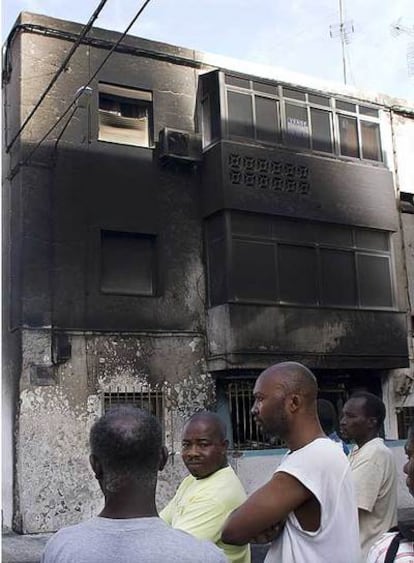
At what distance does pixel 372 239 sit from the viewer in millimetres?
15008

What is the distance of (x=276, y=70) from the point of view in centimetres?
1474

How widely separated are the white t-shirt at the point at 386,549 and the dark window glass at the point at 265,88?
12.4m

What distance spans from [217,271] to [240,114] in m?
3.07

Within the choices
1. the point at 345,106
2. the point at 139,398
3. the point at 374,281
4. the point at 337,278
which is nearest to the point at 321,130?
the point at 345,106

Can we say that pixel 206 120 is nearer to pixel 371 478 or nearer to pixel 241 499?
pixel 371 478

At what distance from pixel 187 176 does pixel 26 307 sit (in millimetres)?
3948

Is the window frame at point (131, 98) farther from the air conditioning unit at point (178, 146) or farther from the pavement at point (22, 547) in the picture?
the pavement at point (22, 547)

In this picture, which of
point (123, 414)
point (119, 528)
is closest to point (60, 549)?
point (119, 528)

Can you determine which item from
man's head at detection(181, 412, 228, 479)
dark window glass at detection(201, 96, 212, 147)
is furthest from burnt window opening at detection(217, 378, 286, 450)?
man's head at detection(181, 412, 228, 479)

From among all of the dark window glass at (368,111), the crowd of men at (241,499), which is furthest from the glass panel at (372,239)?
the crowd of men at (241,499)

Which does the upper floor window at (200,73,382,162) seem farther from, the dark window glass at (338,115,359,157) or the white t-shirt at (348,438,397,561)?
the white t-shirt at (348,438,397,561)

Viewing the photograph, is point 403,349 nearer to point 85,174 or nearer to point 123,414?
point 85,174

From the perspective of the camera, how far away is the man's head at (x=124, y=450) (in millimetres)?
2096

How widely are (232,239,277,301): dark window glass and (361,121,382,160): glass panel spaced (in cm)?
345
